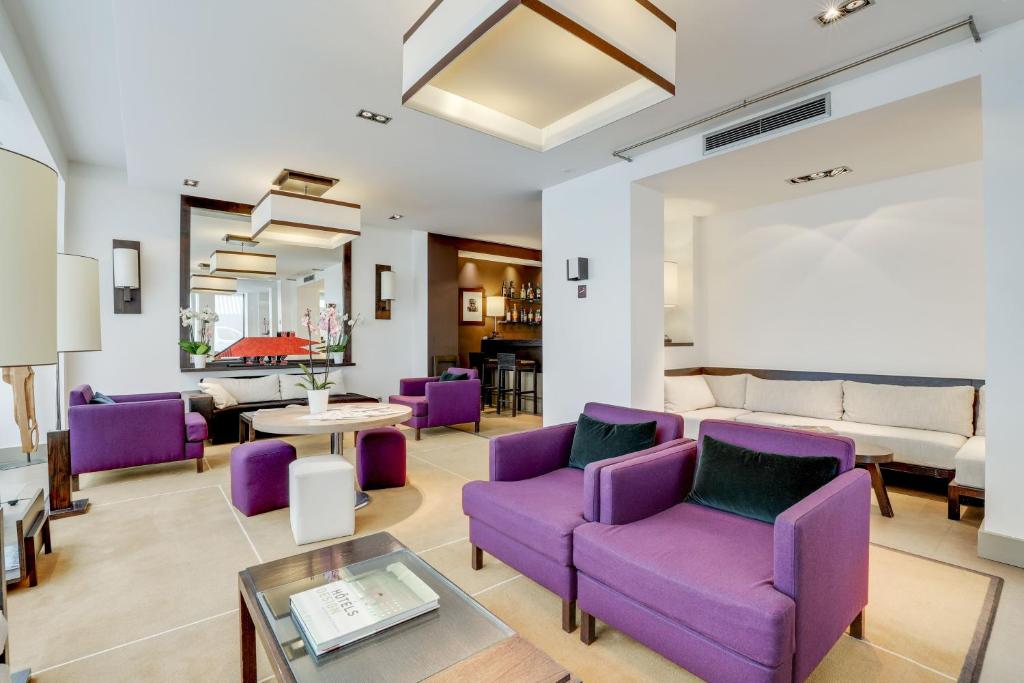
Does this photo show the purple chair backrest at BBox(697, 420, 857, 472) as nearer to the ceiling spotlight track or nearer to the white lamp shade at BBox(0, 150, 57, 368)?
the ceiling spotlight track

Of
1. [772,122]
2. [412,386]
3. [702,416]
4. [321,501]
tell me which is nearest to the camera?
[321,501]

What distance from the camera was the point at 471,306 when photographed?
28.9 feet

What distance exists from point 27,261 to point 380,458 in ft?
10.1

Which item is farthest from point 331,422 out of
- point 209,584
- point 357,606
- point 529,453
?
point 357,606

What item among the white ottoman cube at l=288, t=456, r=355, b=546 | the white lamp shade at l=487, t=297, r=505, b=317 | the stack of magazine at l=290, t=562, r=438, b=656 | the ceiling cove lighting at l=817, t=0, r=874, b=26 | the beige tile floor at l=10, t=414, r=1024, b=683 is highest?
the ceiling cove lighting at l=817, t=0, r=874, b=26

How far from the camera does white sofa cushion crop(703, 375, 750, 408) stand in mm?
5238

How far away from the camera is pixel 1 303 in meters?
0.94

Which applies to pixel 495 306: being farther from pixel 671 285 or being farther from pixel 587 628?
pixel 587 628

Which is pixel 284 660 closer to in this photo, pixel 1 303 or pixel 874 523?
pixel 1 303

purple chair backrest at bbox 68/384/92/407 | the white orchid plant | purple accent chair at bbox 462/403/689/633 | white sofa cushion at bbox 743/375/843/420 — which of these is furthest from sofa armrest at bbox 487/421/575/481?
A: the white orchid plant

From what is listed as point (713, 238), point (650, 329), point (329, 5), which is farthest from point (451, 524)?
point (713, 238)

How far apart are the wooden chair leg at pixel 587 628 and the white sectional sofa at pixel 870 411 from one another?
95.8 inches

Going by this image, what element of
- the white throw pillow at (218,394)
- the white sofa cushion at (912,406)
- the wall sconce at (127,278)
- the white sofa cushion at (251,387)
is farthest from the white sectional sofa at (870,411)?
the wall sconce at (127,278)

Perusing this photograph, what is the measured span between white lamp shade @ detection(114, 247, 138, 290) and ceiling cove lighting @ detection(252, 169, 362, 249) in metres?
1.44
